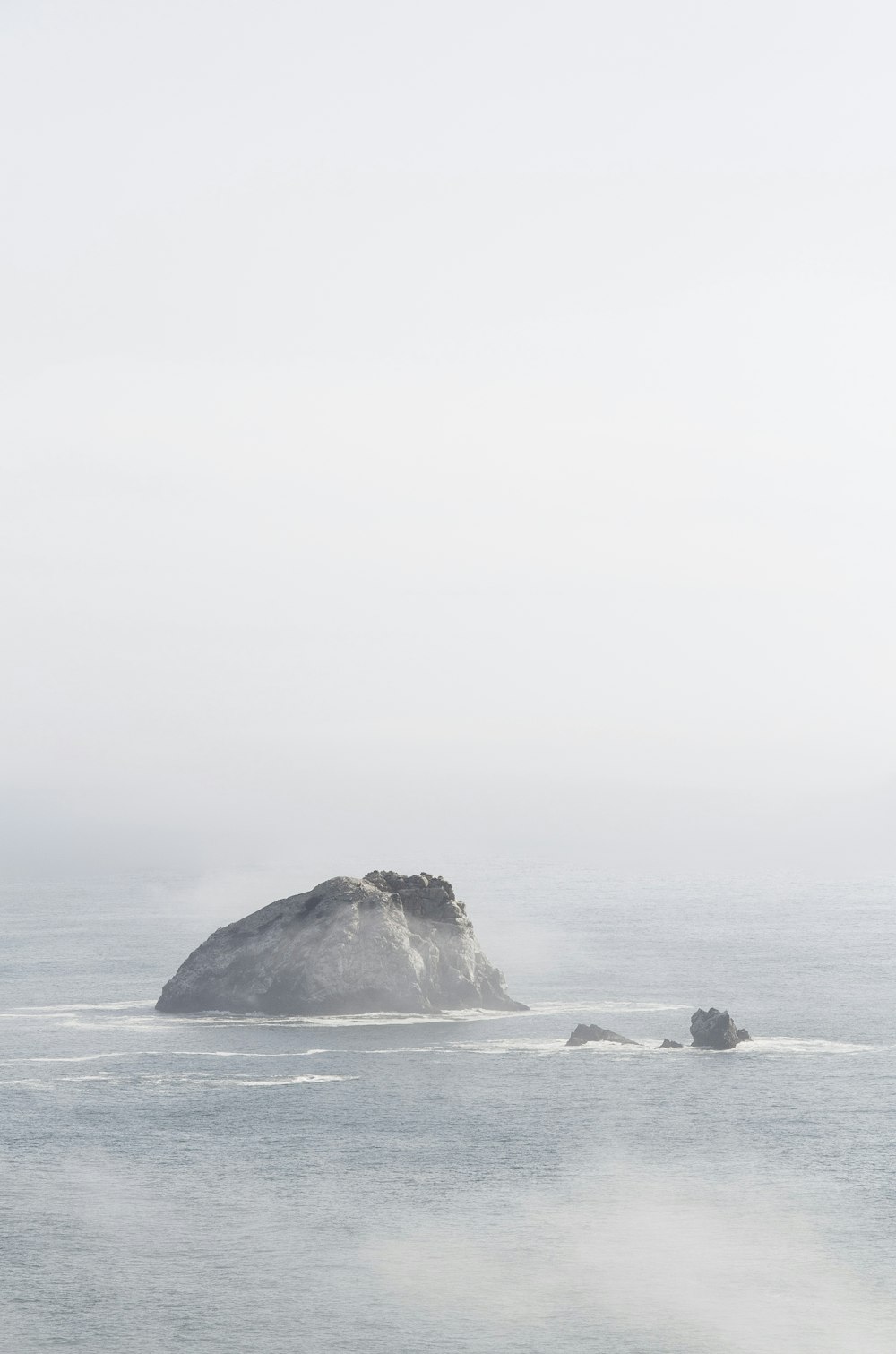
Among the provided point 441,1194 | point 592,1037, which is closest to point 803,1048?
point 592,1037

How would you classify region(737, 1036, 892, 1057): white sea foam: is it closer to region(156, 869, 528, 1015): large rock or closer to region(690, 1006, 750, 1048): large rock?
region(690, 1006, 750, 1048): large rock

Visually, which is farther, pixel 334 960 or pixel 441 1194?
pixel 334 960

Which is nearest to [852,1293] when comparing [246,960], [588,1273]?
[588,1273]

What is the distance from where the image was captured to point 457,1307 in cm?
10169

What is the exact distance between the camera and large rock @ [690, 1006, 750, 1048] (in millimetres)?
179750

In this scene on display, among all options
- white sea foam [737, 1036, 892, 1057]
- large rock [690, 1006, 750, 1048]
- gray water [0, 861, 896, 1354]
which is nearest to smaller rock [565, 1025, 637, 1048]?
gray water [0, 861, 896, 1354]

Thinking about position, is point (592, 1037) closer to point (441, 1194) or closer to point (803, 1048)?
point (803, 1048)

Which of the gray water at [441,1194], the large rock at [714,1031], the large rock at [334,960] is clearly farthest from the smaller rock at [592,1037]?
the large rock at [334,960]

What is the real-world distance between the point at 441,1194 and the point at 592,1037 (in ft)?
192

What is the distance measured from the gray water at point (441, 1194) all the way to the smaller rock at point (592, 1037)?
84.5 inches

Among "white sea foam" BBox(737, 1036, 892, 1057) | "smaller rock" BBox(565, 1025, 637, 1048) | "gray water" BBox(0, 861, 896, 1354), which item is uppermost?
"smaller rock" BBox(565, 1025, 637, 1048)

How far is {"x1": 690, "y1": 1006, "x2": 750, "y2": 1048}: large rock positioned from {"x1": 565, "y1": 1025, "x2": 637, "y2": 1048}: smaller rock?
290 inches

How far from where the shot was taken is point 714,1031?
180000 millimetres

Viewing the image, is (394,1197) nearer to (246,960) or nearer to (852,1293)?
(852,1293)
